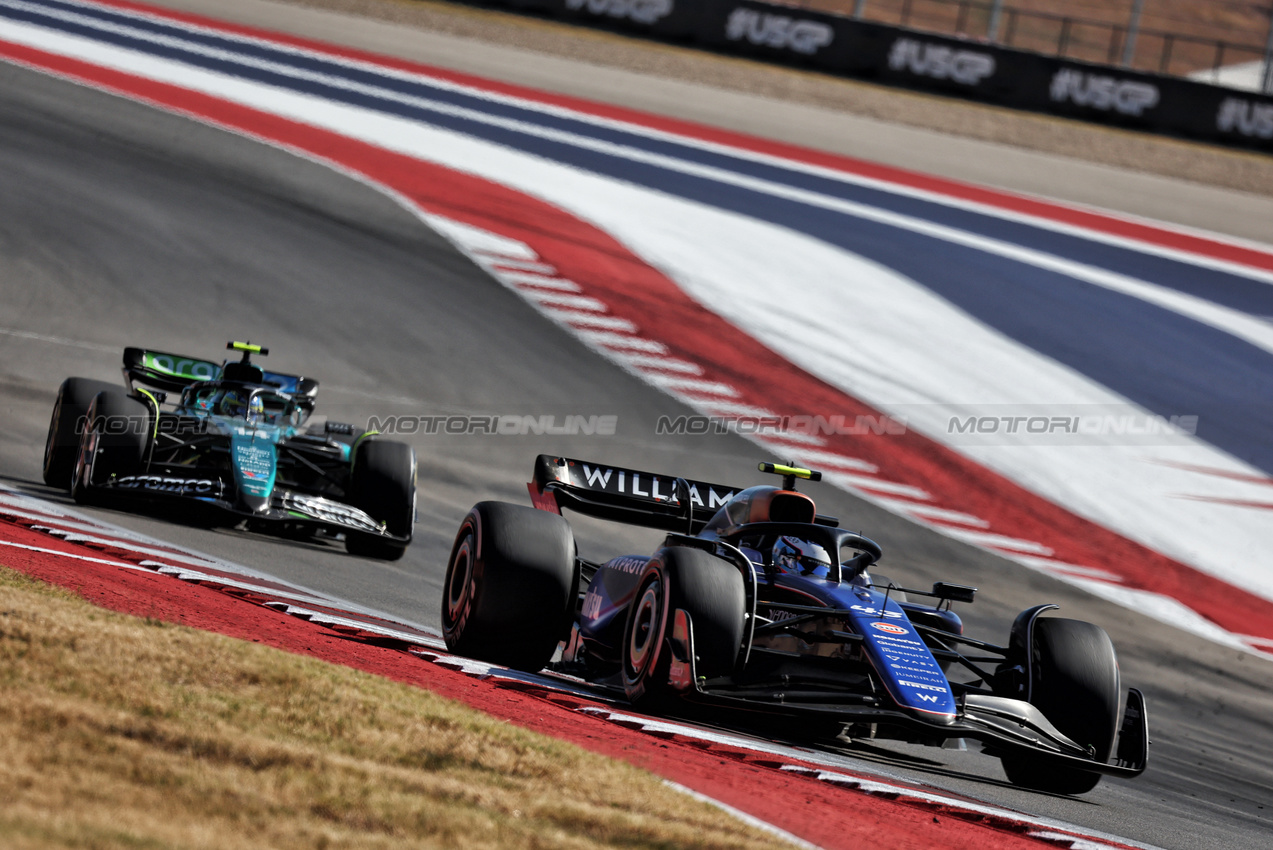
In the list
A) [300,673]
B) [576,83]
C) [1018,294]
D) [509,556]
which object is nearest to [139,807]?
[300,673]

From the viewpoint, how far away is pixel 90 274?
17.5m

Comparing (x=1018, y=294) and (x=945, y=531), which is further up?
(x=1018, y=294)

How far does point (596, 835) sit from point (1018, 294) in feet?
61.2

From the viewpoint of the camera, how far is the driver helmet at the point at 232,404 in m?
12.3

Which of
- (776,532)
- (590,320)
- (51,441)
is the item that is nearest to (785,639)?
(776,532)

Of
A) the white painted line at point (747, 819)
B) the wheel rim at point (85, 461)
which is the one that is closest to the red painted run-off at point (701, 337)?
the wheel rim at point (85, 461)

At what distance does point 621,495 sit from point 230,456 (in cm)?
390

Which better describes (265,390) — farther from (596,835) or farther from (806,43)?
(806,43)

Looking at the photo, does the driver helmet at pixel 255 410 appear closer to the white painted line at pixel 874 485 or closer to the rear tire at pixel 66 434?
the rear tire at pixel 66 434

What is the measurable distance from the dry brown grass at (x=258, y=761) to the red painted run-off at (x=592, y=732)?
1.14 ft

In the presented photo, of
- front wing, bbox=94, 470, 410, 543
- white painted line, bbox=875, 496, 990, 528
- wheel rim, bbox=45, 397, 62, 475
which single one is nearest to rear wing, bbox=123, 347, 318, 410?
wheel rim, bbox=45, 397, 62, 475

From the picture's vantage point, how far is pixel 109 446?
37.2ft

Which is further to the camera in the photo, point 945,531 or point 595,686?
point 945,531

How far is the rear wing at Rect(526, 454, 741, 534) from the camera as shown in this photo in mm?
9195
